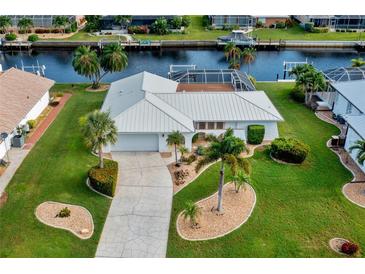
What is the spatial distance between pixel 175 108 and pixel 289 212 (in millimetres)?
17913

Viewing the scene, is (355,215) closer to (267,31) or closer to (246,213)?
(246,213)

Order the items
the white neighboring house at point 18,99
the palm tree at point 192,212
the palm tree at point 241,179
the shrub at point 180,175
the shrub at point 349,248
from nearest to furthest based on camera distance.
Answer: the shrub at point 349,248, the palm tree at point 192,212, the palm tree at point 241,179, the shrub at point 180,175, the white neighboring house at point 18,99

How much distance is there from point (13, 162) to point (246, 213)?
2304 cm

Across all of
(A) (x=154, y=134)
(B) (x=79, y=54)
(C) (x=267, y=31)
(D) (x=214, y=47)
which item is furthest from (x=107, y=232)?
(C) (x=267, y=31)

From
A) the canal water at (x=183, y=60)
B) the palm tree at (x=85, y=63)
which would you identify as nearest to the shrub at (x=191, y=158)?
the palm tree at (x=85, y=63)

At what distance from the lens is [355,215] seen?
3162 cm

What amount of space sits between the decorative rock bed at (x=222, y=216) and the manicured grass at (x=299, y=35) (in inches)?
2710

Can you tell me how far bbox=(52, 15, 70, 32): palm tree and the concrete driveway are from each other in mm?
65891

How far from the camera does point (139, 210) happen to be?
106 feet

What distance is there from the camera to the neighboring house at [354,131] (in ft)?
129

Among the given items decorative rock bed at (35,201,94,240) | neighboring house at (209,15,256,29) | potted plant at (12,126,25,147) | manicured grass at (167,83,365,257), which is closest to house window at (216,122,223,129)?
manicured grass at (167,83,365,257)

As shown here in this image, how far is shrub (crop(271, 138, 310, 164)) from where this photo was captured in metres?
38.7

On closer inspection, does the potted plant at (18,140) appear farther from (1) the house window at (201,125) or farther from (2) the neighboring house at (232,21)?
(2) the neighboring house at (232,21)

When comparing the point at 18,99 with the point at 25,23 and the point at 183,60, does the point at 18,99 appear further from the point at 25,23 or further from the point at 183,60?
the point at 25,23
